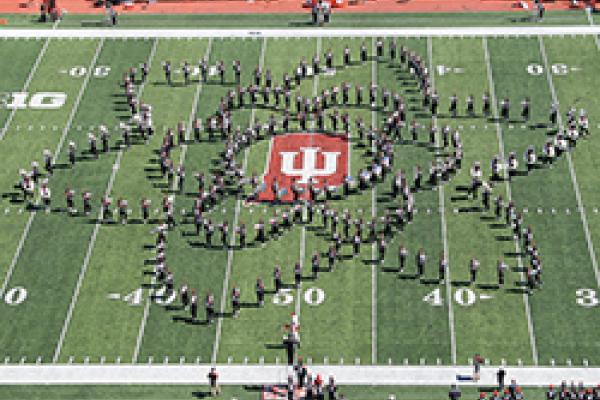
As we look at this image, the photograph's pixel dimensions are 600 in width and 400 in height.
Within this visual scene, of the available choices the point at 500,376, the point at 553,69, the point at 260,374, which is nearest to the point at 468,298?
the point at 500,376

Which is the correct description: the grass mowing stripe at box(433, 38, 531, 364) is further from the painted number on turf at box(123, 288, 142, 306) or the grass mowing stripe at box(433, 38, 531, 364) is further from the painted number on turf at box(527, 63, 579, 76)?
the painted number on turf at box(123, 288, 142, 306)

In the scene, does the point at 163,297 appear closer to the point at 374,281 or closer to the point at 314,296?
the point at 314,296

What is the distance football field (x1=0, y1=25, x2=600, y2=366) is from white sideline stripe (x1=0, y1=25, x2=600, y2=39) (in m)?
0.63

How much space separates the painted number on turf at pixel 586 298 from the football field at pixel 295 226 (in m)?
0.07

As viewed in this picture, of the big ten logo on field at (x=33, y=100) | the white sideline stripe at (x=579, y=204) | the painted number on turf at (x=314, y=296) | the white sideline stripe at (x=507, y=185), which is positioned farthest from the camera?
the big ten logo on field at (x=33, y=100)

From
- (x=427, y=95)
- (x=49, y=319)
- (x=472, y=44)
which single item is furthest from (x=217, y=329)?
(x=472, y=44)

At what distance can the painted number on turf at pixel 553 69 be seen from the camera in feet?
226

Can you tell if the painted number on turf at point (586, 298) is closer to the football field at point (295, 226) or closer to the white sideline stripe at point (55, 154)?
the football field at point (295, 226)

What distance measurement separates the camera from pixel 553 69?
69.1 metres

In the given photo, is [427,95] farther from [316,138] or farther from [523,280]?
[523,280]

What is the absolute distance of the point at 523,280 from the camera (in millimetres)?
55188

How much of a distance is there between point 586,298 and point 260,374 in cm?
1343

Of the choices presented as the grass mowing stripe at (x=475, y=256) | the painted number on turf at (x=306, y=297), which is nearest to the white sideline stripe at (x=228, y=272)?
the painted number on turf at (x=306, y=297)

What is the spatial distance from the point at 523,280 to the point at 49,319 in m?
19.1
